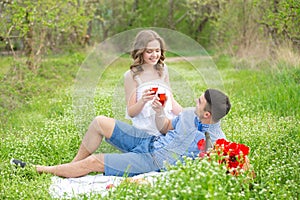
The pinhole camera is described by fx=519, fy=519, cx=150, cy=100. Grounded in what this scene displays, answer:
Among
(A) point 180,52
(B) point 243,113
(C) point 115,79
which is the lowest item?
(B) point 243,113

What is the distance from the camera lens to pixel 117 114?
16.0ft

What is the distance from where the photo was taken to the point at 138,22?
81.6 feet

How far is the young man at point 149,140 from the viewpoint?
175 inches

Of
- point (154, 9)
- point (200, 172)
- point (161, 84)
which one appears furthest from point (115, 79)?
point (154, 9)

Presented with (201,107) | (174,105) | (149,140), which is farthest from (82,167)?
(201,107)

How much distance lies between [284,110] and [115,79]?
300 cm

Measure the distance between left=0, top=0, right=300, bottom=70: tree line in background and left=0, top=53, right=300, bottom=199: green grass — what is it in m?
1.06

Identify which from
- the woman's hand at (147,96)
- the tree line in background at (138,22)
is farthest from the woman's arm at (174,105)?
the tree line in background at (138,22)

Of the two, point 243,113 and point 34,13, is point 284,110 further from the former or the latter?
point 34,13

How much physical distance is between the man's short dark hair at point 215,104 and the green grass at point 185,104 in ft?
1.38

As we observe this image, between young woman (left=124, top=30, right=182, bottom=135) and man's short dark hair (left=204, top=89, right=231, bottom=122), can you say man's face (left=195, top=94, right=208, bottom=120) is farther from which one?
young woman (left=124, top=30, right=182, bottom=135)

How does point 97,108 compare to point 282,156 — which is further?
point 97,108

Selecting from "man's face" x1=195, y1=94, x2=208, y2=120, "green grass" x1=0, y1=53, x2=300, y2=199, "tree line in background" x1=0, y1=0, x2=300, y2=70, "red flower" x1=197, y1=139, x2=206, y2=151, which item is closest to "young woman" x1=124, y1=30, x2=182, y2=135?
"green grass" x1=0, y1=53, x2=300, y2=199

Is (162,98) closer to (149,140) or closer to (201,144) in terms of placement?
(149,140)
